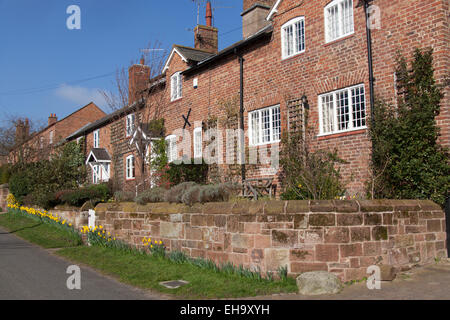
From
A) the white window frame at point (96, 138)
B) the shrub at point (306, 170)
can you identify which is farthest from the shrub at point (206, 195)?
the white window frame at point (96, 138)

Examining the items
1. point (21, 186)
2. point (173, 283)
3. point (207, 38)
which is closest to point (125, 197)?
point (173, 283)

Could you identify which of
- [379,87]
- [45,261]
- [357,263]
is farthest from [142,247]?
[379,87]

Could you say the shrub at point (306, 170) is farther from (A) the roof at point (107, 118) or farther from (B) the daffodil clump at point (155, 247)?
(A) the roof at point (107, 118)

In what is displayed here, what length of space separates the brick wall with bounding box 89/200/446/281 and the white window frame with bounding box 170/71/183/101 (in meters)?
11.6

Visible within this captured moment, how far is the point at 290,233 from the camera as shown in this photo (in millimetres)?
8086

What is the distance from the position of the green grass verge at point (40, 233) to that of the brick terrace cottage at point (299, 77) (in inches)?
229

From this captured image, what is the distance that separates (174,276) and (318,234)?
126 inches

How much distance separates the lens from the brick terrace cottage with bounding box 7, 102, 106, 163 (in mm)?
34781

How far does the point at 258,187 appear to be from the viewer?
14.9 m

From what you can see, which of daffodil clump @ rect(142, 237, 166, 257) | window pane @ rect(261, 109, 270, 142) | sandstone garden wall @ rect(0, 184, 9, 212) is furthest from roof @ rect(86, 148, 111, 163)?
daffodil clump @ rect(142, 237, 166, 257)

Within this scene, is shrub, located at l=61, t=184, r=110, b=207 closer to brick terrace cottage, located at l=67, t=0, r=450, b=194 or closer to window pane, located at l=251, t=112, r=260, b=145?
brick terrace cottage, located at l=67, t=0, r=450, b=194

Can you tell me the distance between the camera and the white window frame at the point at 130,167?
86.0 feet

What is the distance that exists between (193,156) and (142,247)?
821 centimetres

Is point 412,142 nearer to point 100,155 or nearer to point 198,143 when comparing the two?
point 198,143
